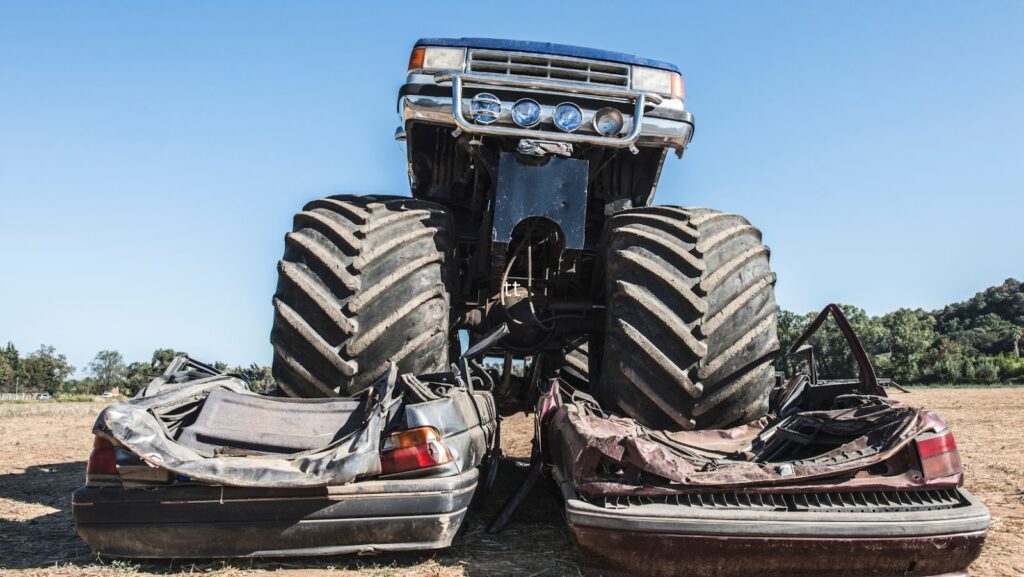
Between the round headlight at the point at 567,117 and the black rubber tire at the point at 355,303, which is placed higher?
the round headlight at the point at 567,117

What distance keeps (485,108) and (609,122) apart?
71 centimetres

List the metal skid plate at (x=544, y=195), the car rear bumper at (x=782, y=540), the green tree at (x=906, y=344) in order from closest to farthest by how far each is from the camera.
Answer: the car rear bumper at (x=782, y=540)
the metal skid plate at (x=544, y=195)
the green tree at (x=906, y=344)

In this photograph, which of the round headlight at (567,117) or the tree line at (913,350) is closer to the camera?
the round headlight at (567,117)

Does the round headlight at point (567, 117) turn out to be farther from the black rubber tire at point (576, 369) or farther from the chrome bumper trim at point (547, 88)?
the black rubber tire at point (576, 369)

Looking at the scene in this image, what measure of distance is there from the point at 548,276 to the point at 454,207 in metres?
0.88

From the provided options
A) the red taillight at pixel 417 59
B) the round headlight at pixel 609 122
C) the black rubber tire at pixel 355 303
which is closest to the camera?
the black rubber tire at pixel 355 303

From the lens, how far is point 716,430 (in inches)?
146

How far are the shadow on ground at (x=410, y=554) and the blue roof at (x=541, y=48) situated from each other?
254cm

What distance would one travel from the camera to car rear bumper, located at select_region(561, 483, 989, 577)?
95.2 inches

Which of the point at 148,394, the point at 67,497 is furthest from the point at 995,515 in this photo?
the point at 67,497

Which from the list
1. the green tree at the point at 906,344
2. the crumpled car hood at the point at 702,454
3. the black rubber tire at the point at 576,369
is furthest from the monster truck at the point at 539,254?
the green tree at the point at 906,344

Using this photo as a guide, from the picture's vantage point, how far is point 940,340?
47188 millimetres

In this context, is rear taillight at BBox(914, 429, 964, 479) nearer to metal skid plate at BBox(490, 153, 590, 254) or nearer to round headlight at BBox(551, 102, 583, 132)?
metal skid plate at BBox(490, 153, 590, 254)

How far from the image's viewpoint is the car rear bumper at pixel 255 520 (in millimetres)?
2672
